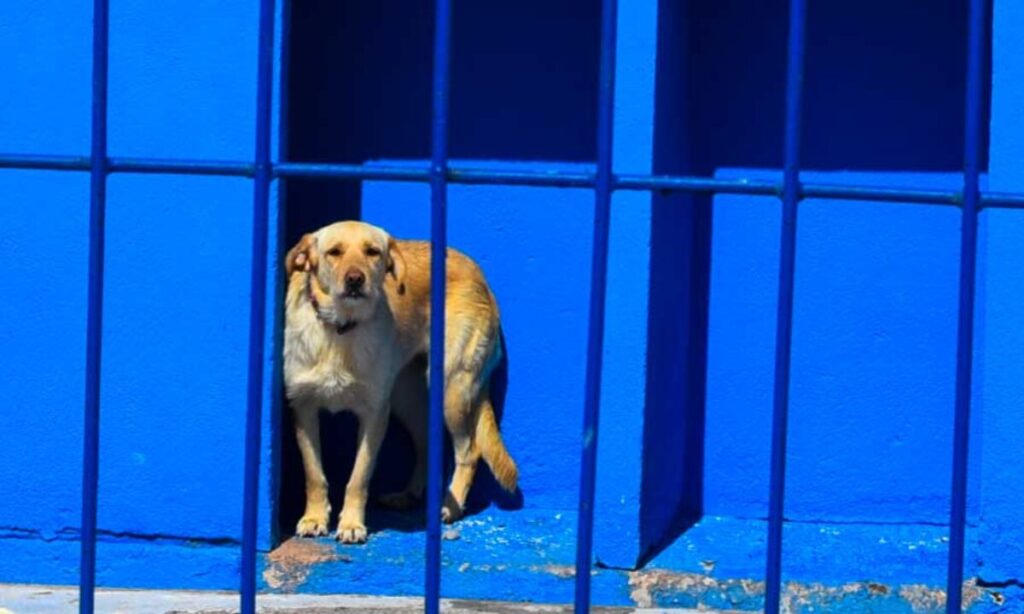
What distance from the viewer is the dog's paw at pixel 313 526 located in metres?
6.20

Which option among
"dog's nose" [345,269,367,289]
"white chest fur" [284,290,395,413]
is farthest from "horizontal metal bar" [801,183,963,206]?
"white chest fur" [284,290,395,413]

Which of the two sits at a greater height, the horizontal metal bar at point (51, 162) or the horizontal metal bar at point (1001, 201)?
the horizontal metal bar at point (51, 162)

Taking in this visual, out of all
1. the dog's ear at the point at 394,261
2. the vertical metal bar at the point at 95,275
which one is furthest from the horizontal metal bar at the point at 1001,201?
the dog's ear at the point at 394,261

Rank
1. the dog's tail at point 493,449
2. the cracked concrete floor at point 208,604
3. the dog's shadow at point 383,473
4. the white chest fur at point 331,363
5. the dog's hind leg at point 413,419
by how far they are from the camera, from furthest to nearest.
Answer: the dog's hind leg at point 413,419 → the dog's shadow at point 383,473 → the dog's tail at point 493,449 → the white chest fur at point 331,363 → the cracked concrete floor at point 208,604

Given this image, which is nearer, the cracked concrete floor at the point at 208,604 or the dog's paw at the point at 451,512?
the cracked concrete floor at the point at 208,604

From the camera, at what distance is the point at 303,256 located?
595 centimetres

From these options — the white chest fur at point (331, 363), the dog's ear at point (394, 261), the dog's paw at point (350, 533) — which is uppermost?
the dog's ear at point (394, 261)

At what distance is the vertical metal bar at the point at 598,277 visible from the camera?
2.83m

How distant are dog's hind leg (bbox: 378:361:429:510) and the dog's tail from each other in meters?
0.29

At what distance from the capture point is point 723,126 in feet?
20.9

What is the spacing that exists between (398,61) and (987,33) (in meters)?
1.89

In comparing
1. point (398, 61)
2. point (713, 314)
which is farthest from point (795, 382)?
point (398, 61)

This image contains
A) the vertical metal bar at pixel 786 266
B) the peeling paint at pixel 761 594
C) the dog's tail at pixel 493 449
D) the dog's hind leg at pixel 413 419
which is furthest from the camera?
the dog's hind leg at pixel 413 419

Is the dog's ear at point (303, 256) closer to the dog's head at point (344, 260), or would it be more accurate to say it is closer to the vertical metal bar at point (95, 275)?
the dog's head at point (344, 260)
